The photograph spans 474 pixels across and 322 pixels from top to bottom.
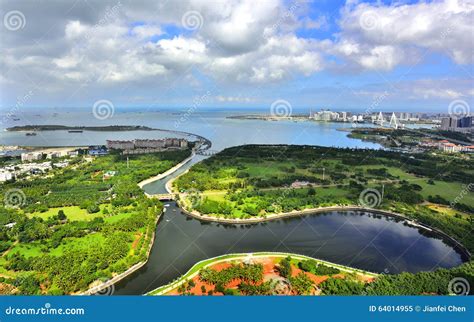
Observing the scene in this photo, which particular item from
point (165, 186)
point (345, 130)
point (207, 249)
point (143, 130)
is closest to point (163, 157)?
point (165, 186)

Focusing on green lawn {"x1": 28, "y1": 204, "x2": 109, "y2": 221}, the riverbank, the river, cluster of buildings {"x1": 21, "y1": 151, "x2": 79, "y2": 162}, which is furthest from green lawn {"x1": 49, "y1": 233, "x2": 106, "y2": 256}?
cluster of buildings {"x1": 21, "y1": 151, "x2": 79, "y2": 162}

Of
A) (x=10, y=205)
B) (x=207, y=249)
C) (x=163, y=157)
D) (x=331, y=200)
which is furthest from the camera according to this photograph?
(x=163, y=157)

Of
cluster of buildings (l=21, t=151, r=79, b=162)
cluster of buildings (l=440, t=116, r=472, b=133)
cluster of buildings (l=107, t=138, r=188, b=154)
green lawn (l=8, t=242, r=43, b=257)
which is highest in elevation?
cluster of buildings (l=440, t=116, r=472, b=133)

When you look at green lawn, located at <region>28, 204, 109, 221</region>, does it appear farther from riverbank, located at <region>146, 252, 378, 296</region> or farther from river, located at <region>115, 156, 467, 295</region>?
riverbank, located at <region>146, 252, 378, 296</region>

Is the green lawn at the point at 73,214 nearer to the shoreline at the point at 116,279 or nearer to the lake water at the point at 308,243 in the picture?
the lake water at the point at 308,243

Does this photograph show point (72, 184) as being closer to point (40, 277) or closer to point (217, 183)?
point (217, 183)

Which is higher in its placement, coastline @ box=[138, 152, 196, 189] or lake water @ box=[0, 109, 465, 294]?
coastline @ box=[138, 152, 196, 189]

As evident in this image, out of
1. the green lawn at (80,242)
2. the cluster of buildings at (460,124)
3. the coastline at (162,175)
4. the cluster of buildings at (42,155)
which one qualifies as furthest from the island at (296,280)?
the cluster of buildings at (460,124)


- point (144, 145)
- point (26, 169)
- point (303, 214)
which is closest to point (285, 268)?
point (303, 214)
